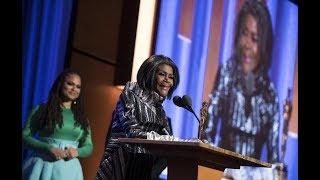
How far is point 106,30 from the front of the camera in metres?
5.47

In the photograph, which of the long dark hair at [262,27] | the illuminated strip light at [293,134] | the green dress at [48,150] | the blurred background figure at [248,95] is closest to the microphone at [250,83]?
the blurred background figure at [248,95]

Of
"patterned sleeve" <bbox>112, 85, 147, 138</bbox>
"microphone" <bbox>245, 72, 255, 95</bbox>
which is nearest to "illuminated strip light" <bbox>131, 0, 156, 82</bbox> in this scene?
"microphone" <bbox>245, 72, 255, 95</bbox>

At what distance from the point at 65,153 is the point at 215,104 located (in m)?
2.00

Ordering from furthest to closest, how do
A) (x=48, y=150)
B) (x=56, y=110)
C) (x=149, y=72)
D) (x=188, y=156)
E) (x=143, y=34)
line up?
(x=143, y=34) < (x=56, y=110) < (x=48, y=150) < (x=149, y=72) < (x=188, y=156)

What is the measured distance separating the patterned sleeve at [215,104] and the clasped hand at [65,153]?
5.78 ft

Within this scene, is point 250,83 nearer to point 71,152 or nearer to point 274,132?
point 274,132

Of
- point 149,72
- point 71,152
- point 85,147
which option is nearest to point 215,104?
point 85,147

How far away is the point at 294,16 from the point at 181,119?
2.44m

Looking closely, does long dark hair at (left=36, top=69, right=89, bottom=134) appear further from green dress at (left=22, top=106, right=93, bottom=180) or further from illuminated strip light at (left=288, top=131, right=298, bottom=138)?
illuminated strip light at (left=288, top=131, right=298, bottom=138)

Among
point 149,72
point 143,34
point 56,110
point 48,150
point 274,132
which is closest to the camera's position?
point 149,72

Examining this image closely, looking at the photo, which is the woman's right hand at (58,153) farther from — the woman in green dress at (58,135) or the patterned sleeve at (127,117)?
the patterned sleeve at (127,117)

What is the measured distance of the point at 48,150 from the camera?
4.19 metres
